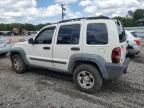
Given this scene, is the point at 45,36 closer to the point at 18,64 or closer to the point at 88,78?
the point at 18,64

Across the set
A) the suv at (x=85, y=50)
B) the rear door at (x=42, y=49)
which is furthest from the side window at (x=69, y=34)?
the rear door at (x=42, y=49)

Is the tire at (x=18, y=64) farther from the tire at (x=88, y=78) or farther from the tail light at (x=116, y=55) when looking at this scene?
the tail light at (x=116, y=55)

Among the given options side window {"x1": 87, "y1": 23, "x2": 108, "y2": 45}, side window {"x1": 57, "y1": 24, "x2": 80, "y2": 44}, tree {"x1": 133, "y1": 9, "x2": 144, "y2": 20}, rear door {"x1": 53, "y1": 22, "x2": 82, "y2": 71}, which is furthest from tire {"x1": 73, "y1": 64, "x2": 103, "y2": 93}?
tree {"x1": 133, "y1": 9, "x2": 144, "y2": 20}

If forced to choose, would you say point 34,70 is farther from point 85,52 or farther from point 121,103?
point 121,103

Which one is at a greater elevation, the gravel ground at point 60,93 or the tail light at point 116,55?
the tail light at point 116,55

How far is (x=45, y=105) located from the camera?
16.0ft

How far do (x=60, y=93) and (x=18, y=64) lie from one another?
9.26ft

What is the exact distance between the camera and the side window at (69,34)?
5871 mm

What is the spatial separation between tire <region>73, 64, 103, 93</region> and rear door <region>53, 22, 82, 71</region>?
0.49 meters

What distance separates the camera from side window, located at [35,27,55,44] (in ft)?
21.6

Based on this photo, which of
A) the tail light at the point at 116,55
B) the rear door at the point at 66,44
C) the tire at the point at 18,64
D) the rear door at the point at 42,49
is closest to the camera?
the tail light at the point at 116,55

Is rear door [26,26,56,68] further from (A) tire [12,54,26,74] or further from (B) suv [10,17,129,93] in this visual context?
(A) tire [12,54,26,74]

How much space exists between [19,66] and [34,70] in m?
0.72

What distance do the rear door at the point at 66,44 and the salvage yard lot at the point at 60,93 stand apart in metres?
0.76
